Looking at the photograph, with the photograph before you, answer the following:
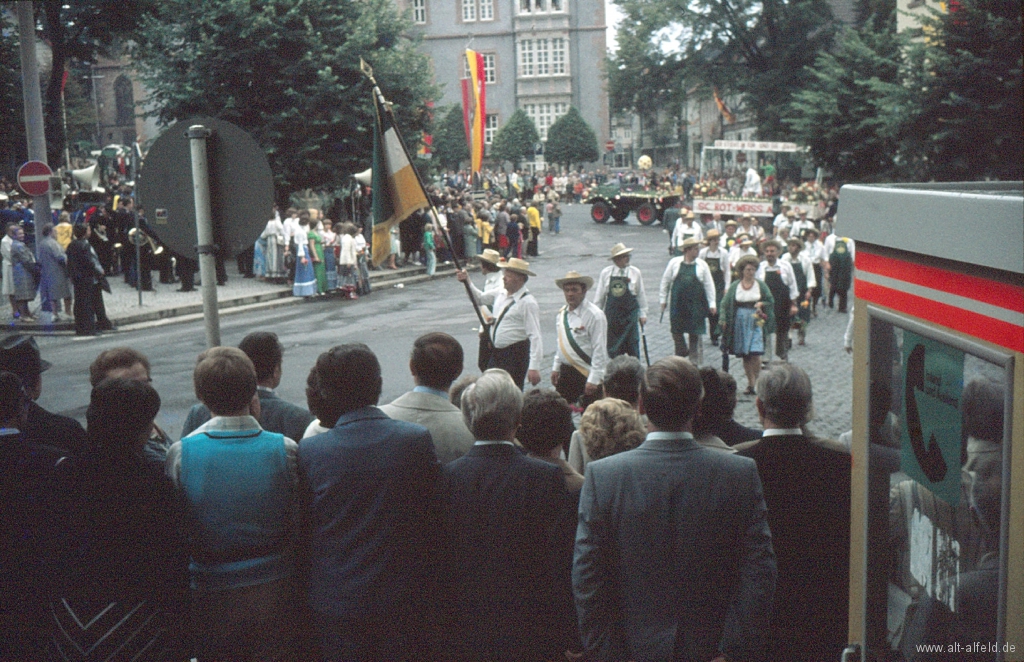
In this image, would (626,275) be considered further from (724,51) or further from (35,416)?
(724,51)

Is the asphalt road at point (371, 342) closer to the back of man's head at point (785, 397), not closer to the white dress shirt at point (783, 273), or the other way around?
the white dress shirt at point (783, 273)

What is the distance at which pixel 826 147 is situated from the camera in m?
27.8

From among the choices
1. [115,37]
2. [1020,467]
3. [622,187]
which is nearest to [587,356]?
[1020,467]

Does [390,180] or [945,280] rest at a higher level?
[390,180]

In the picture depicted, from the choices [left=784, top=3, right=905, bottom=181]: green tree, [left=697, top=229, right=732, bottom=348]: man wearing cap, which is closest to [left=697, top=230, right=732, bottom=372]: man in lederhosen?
[left=697, top=229, right=732, bottom=348]: man wearing cap

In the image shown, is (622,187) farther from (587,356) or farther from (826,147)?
(587,356)

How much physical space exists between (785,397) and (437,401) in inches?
54.1

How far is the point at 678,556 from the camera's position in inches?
122

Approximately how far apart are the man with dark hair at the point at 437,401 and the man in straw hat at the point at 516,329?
4548 mm

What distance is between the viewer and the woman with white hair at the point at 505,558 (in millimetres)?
3516

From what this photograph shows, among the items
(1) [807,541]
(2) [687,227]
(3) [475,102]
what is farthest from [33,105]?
(1) [807,541]

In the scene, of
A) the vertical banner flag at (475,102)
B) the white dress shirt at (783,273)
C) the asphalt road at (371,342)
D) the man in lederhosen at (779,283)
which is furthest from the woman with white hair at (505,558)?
the vertical banner flag at (475,102)

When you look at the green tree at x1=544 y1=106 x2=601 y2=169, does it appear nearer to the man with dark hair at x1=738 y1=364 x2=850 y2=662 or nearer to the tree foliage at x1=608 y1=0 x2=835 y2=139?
the tree foliage at x1=608 y1=0 x2=835 y2=139

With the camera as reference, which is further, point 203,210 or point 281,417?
point 203,210
